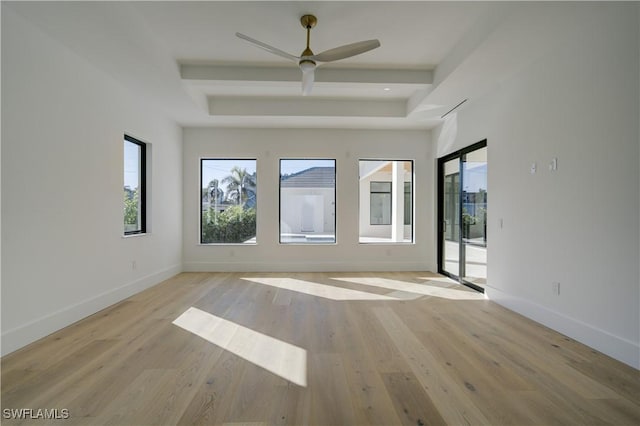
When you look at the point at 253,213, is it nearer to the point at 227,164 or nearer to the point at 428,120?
the point at 227,164

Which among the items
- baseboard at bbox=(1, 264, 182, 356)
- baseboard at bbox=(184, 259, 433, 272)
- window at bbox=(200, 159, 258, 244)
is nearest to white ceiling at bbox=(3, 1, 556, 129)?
window at bbox=(200, 159, 258, 244)

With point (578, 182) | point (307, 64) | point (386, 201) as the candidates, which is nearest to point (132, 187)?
point (307, 64)

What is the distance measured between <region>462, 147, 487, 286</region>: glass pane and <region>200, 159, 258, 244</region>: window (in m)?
3.85

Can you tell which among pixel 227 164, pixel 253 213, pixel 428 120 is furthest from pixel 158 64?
pixel 428 120

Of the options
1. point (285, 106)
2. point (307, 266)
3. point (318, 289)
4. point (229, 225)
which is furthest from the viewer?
point (229, 225)

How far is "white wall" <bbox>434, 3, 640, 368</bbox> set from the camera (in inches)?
97.3

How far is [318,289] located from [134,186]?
3157 millimetres

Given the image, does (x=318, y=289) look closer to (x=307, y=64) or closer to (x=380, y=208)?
(x=380, y=208)

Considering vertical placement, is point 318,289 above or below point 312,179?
below

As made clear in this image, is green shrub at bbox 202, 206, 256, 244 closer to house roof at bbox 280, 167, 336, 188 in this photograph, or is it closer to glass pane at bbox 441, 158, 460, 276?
house roof at bbox 280, 167, 336, 188

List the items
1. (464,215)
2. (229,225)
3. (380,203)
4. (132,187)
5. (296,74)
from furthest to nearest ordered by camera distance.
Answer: (380,203)
(229,225)
(464,215)
(132,187)
(296,74)

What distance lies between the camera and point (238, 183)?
20.6ft

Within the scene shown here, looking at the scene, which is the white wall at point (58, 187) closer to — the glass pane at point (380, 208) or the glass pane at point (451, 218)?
the glass pane at point (380, 208)

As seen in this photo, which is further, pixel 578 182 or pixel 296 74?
pixel 296 74
